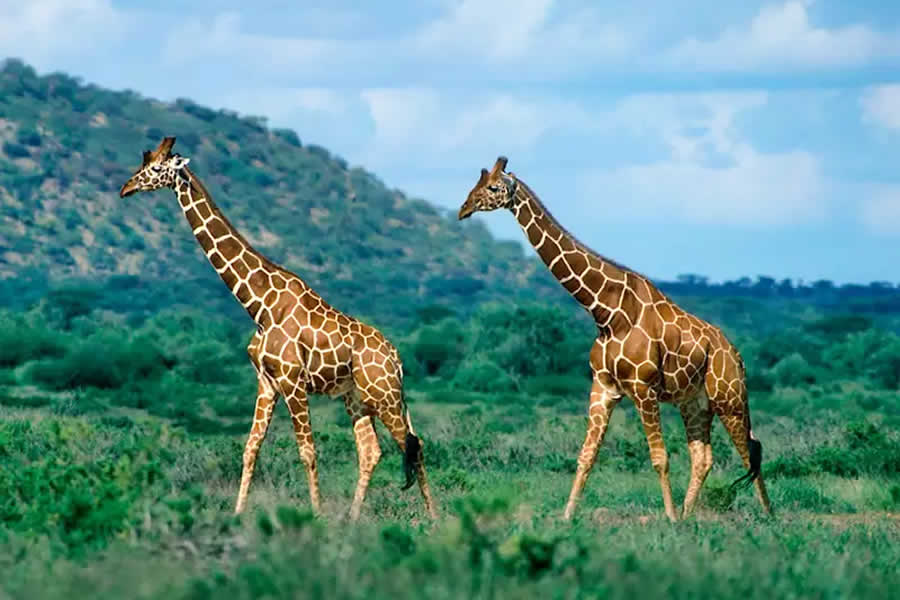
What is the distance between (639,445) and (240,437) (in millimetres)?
6970

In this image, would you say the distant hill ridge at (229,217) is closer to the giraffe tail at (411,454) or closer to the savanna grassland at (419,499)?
the savanna grassland at (419,499)

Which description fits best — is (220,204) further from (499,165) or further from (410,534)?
(410,534)

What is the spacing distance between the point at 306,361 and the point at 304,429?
0.59 metres

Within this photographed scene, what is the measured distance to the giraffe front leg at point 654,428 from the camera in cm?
1228

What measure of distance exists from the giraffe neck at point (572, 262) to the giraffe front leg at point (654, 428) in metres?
0.66

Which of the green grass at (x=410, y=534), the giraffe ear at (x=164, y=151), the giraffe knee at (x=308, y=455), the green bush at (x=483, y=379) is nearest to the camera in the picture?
the green grass at (x=410, y=534)

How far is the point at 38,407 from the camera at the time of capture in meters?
26.3

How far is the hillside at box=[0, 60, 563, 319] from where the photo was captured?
284ft

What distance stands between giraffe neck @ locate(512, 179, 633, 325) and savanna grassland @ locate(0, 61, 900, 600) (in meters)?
1.75

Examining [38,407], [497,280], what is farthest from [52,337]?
[497,280]

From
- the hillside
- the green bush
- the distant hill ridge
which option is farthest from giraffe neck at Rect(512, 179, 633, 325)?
the hillside

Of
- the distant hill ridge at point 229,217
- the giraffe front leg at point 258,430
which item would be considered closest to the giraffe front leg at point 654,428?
the giraffe front leg at point 258,430

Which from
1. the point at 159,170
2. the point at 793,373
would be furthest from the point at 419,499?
the point at 793,373

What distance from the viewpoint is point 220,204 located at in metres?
102
